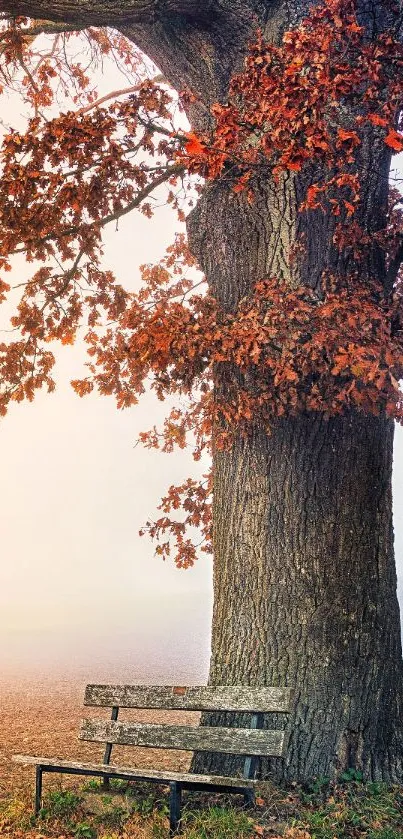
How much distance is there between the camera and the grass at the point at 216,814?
566 cm

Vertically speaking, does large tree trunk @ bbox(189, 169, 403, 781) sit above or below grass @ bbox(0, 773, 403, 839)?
above

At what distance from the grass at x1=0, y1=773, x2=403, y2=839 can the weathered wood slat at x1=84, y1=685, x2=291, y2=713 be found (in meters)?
0.70

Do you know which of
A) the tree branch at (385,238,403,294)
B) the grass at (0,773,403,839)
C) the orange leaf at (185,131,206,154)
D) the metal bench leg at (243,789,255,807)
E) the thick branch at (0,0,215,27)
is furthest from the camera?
the thick branch at (0,0,215,27)

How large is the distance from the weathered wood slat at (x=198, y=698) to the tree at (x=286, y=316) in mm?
713

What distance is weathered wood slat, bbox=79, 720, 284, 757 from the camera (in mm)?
5812

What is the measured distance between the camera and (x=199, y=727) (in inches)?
243

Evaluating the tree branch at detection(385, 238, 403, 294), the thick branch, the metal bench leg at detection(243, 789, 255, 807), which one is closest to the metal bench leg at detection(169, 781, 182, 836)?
the metal bench leg at detection(243, 789, 255, 807)

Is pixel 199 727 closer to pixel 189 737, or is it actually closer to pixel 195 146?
pixel 189 737

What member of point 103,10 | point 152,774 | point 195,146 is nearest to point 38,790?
point 152,774

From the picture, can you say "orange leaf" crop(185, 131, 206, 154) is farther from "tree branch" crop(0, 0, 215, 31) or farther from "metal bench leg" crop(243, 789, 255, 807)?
"metal bench leg" crop(243, 789, 255, 807)

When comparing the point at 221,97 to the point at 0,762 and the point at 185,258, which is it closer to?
the point at 185,258

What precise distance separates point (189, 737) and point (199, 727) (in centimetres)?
11

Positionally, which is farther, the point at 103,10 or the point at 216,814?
the point at 103,10

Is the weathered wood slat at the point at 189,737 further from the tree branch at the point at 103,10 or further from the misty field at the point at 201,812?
the tree branch at the point at 103,10
